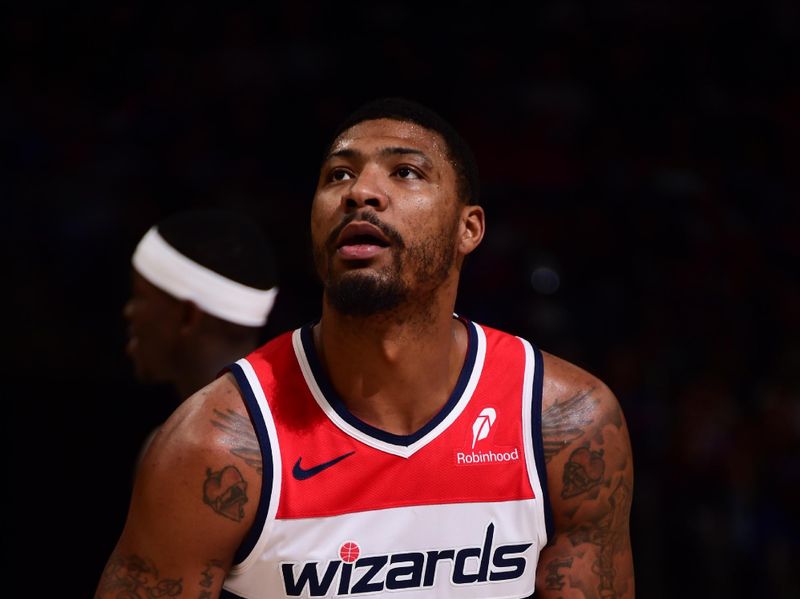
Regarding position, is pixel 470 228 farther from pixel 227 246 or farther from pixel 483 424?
pixel 227 246

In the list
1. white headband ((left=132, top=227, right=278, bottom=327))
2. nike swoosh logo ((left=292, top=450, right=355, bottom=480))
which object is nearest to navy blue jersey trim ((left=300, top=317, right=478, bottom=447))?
nike swoosh logo ((left=292, top=450, right=355, bottom=480))

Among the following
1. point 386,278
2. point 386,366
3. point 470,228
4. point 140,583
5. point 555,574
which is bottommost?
point 140,583

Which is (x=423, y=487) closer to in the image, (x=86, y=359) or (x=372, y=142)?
(x=372, y=142)

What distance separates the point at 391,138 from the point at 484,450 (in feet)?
2.50

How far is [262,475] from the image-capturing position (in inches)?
99.5

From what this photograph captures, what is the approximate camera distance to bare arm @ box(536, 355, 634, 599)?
2717 mm

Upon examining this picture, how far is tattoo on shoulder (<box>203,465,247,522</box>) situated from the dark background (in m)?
2.37

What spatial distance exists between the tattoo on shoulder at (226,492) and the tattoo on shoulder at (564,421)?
2.37 feet

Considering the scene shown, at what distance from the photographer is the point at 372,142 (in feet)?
9.02

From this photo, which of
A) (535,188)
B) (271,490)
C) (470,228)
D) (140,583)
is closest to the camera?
(140,583)

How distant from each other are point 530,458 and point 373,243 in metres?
0.62

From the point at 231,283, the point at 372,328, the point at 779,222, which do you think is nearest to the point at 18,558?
the point at 231,283

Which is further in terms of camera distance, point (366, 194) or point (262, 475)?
point (366, 194)

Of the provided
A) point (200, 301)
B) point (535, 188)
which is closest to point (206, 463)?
point (200, 301)
